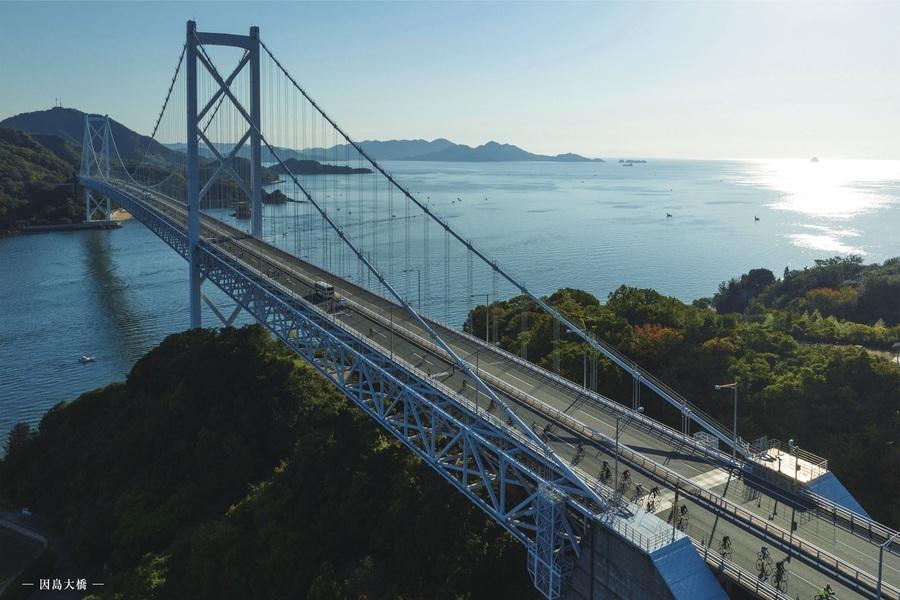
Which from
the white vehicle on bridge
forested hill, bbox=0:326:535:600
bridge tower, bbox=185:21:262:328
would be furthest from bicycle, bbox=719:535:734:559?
bridge tower, bbox=185:21:262:328

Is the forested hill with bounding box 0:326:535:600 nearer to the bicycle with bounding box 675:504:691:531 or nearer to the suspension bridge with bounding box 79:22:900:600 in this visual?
the suspension bridge with bounding box 79:22:900:600

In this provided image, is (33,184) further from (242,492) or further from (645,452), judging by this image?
(645,452)

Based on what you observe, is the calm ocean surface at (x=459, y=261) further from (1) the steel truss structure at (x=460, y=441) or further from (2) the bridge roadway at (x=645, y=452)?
(2) the bridge roadway at (x=645, y=452)

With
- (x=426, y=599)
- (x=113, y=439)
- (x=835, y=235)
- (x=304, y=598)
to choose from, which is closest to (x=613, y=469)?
(x=426, y=599)

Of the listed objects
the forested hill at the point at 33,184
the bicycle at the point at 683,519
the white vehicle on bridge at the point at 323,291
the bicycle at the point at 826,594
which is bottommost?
the bicycle at the point at 826,594

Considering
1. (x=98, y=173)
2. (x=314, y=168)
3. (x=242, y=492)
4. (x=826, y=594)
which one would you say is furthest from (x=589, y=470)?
(x=314, y=168)

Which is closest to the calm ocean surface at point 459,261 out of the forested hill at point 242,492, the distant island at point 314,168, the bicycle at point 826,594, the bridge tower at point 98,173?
the bridge tower at point 98,173
